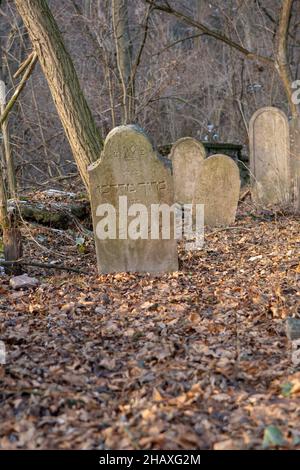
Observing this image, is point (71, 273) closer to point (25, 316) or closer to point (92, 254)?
point (92, 254)

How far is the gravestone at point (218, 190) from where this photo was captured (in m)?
9.87

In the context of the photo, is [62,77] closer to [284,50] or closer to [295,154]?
[295,154]

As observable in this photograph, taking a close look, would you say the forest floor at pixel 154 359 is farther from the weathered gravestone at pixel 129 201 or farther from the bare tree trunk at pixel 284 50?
the bare tree trunk at pixel 284 50

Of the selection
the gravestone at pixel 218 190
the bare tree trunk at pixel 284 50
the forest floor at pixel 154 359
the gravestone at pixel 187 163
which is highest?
the bare tree trunk at pixel 284 50

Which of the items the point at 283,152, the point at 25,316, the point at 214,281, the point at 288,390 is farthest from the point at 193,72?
the point at 288,390

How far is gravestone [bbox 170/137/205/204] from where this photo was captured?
11.9m

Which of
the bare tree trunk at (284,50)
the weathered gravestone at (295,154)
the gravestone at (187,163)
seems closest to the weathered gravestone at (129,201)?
the weathered gravestone at (295,154)

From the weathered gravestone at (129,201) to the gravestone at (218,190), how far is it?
3.31m

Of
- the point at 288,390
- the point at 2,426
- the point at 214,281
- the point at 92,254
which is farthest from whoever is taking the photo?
the point at 92,254

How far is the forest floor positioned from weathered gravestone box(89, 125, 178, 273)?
0.25m

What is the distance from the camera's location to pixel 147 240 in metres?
6.87

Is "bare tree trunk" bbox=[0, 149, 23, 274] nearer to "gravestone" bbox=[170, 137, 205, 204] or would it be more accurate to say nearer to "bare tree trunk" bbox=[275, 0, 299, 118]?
"gravestone" bbox=[170, 137, 205, 204]

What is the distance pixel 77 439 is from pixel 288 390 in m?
1.35

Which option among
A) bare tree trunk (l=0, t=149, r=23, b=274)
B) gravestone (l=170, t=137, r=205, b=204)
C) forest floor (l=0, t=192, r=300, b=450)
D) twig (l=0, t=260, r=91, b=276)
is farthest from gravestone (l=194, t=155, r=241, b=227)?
bare tree trunk (l=0, t=149, r=23, b=274)
